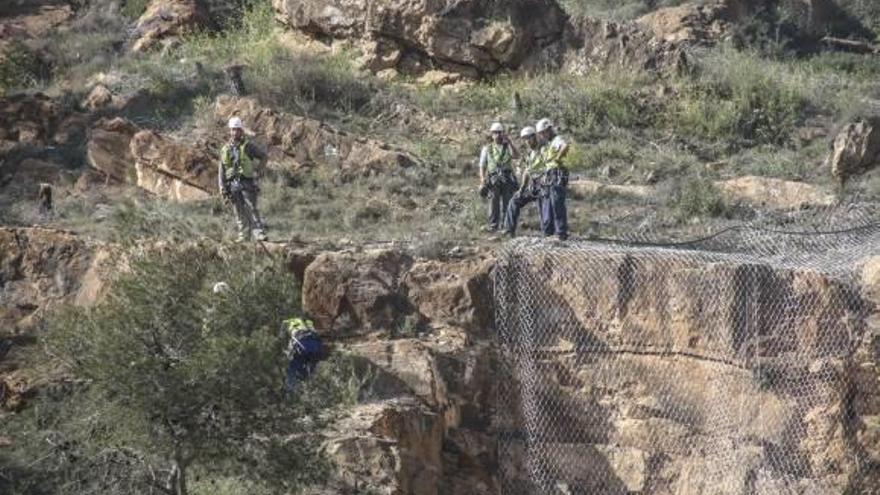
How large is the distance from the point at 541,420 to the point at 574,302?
1081 millimetres

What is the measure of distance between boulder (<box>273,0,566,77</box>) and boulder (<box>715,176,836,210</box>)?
4.33 metres

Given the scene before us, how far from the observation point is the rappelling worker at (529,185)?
11836 mm

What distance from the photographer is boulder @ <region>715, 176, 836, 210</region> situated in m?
13.7

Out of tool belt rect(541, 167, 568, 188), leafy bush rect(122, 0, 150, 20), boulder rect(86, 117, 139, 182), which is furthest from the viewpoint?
leafy bush rect(122, 0, 150, 20)

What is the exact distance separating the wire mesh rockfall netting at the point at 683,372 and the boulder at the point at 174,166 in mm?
4463

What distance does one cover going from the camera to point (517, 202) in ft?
39.5

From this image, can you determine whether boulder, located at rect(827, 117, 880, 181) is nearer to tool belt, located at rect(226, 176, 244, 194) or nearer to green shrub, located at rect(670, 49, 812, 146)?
green shrub, located at rect(670, 49, 812, 146)

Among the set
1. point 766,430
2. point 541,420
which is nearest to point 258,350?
point 541,420

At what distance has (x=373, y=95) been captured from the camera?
17.0 m

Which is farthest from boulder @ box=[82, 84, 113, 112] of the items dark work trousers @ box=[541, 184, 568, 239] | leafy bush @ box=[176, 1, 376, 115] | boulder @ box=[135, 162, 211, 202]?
dark work trousers @ box=[541, 184, 568, 239]

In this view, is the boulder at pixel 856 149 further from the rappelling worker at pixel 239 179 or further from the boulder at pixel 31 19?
the boulder at pixel 31 19

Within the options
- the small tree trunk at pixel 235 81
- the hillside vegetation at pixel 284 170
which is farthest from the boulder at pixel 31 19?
the small tree trunk at pixel 235 81

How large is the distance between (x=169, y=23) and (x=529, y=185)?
9294 millimetres

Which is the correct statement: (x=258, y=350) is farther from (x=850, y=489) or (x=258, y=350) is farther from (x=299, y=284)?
(x=850, y=489)
